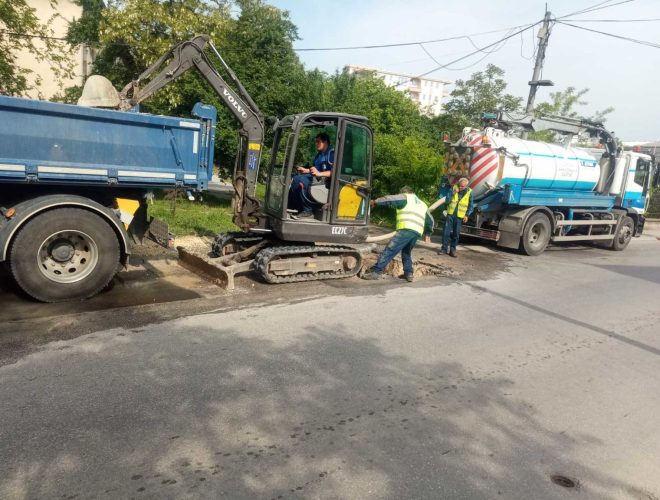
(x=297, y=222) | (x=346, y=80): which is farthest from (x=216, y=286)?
(x=346, y=80)

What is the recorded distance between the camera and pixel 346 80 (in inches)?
680

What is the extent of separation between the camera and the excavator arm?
717 cm

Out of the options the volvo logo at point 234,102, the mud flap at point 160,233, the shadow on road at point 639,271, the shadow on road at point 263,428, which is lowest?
the shadow on road at point 263,428

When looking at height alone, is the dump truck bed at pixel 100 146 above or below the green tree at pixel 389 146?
below

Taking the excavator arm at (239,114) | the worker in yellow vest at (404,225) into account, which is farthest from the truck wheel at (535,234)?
the excavator arm at (239,114)

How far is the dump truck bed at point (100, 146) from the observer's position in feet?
17.0

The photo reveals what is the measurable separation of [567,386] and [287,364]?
102 inches

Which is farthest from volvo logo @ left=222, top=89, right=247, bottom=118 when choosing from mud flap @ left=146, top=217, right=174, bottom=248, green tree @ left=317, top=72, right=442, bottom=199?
green tree @ left=317, top=72, right=442, bottom=199

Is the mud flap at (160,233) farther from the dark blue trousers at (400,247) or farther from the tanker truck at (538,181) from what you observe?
the tanker truck at (538,181)

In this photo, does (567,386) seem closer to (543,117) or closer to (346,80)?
(543,117)

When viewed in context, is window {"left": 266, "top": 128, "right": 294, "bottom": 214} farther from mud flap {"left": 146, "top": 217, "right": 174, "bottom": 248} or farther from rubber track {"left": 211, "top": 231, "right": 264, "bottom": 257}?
mud flap {"left": 146, "top": 217, "right": 174, "bottom": 248}

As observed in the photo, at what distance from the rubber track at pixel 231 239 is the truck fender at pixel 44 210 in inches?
75.5

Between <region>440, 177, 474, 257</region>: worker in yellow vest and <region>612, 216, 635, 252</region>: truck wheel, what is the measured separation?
6.14 m

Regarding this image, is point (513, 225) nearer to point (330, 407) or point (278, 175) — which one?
point (278, 175)
